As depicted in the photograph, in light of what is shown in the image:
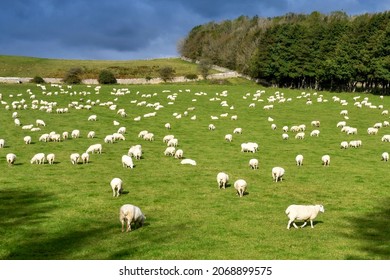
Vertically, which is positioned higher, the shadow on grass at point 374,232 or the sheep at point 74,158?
the sheep at point 74,158

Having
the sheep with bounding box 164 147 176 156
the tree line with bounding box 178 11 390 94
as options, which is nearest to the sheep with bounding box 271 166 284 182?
the sheep with bounding box 164 147 176 156

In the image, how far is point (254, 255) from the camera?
1658 centimetres

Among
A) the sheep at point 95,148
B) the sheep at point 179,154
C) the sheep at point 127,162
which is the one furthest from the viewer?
the sheep at point 95,148

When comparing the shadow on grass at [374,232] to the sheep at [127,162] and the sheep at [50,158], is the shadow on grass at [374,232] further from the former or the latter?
the sheep at [50,158]

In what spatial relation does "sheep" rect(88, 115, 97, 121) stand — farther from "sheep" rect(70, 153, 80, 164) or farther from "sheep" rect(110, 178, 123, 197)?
"sheep" rect(110, 178, 123, 197)

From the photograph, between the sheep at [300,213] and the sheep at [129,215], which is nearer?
the sheep at [129,215]

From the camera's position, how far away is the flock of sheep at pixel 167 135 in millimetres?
20609

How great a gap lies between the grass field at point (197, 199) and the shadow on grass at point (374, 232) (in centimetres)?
5

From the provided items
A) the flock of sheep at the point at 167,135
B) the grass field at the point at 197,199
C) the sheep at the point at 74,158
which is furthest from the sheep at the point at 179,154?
the sheep at the point at 74,158

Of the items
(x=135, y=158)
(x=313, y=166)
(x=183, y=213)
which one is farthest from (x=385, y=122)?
(x=183, y=213)

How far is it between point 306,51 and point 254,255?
98753 mm

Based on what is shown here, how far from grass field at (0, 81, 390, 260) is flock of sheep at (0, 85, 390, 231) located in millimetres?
718

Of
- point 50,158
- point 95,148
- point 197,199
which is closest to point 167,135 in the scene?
point 95,148
